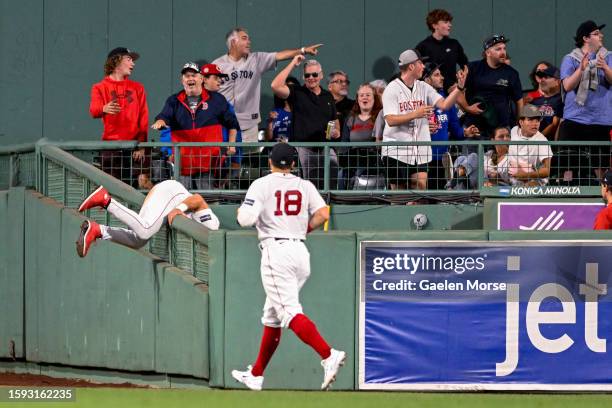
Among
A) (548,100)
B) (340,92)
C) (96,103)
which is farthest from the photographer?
(340,92)

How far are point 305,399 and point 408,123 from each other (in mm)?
4609

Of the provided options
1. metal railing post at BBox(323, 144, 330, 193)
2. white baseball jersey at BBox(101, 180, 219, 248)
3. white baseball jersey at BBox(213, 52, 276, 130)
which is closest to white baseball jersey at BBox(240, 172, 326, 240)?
white baseball jersey at BBox(101, 180, 219, 248)

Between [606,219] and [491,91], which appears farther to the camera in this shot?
[491,91]

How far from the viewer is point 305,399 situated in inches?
396

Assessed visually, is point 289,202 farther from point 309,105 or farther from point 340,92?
point 340,92

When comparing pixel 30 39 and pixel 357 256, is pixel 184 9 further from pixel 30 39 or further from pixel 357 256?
pixel 357 256

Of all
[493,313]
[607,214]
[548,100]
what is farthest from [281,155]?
[548,100]

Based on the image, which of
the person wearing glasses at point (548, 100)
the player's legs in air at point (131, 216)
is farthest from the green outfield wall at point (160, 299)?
the person wearing glasses at point (548, 100)

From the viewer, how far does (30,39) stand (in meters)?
17.3

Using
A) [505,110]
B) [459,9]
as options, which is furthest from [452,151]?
[459,9]

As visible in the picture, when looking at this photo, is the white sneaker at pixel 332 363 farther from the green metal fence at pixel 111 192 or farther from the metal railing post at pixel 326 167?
the metal railing post at pixel 326 167

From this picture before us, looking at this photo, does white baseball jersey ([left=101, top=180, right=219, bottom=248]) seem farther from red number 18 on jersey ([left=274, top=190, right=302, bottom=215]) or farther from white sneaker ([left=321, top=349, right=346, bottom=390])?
white sneaker ([left=321, top=349, right=346, bottom=390])

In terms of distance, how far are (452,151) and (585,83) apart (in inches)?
63.4

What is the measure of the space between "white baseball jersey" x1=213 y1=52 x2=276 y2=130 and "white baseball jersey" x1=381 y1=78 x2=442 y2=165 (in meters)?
1.90
